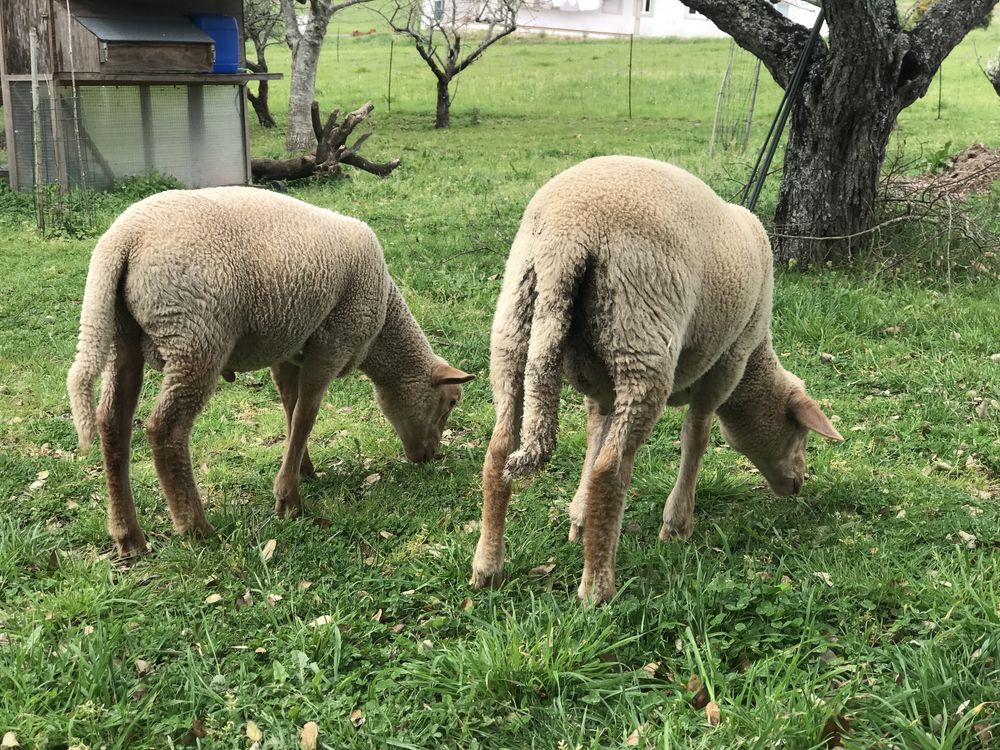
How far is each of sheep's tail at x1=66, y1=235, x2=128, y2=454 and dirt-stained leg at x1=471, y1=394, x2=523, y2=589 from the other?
5.80ft

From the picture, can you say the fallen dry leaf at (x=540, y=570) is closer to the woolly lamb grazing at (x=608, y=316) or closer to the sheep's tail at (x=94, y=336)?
the woolly lamb grazing at (x=608, y=316)

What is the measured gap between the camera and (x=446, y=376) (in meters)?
5.32

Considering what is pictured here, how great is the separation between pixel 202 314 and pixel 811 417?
3014 mm

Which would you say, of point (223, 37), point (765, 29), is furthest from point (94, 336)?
point (223, 37)

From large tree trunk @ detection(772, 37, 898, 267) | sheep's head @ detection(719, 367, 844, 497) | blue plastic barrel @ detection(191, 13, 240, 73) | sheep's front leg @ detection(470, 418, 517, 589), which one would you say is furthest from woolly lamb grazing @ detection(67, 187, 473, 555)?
blue plastic barrel @ detection(191, 13, 240, 73)

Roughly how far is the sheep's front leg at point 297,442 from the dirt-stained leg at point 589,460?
148cm

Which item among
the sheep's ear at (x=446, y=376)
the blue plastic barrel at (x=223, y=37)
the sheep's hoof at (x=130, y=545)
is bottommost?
the sheep's hoof at (x=130, y=545)

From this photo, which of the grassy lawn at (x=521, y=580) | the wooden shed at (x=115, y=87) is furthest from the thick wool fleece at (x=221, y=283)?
the wooden shed at (x=115, y=87)

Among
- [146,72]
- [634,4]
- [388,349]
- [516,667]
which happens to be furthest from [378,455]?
[634,4]

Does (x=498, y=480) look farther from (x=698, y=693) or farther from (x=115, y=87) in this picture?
(x=115, y=87)

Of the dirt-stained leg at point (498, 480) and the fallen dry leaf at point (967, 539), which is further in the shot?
the fallen dry leaf at point (967, 539)

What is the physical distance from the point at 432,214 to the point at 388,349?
20.6ft

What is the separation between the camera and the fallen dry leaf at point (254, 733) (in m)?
2.99

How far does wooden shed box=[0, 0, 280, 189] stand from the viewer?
11461 millimetres
